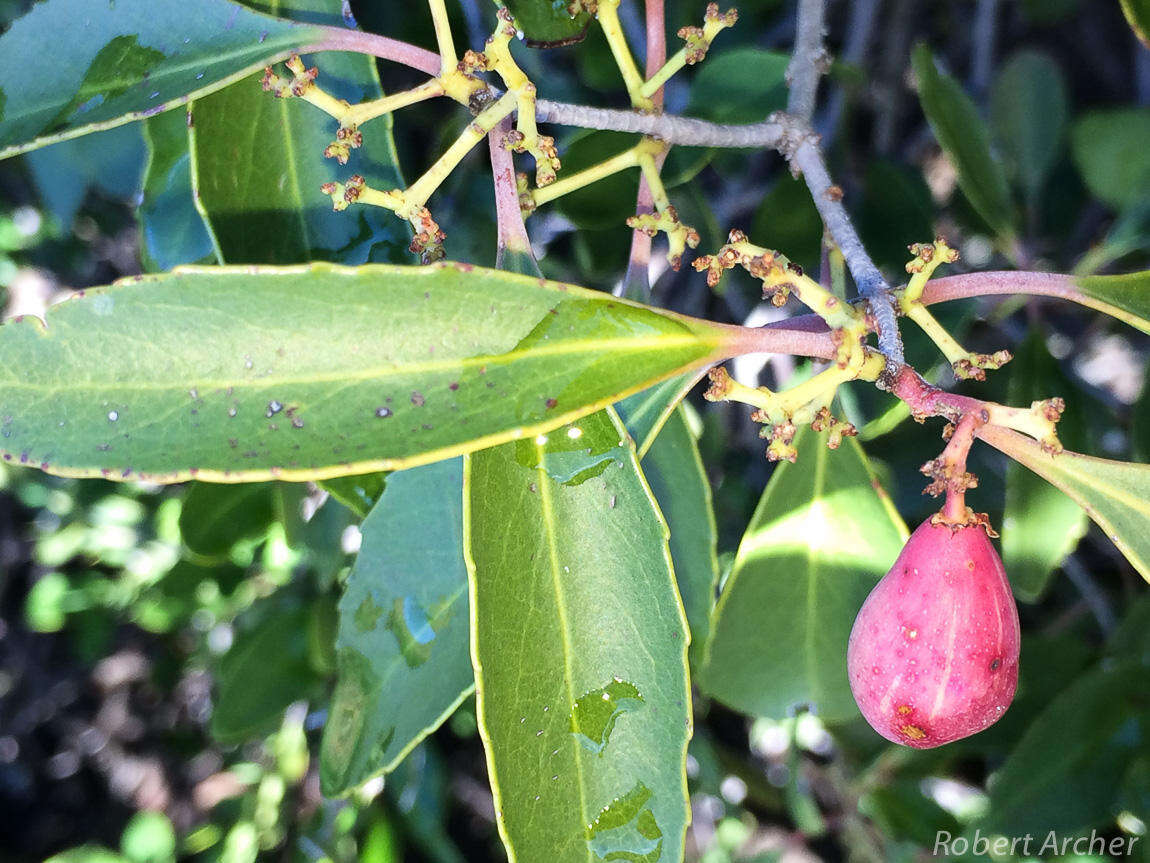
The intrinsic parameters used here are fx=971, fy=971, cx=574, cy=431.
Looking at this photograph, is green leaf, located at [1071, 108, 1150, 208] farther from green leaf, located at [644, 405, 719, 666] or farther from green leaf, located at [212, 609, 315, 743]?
green leaf, located at [212, 609, 315, 743]

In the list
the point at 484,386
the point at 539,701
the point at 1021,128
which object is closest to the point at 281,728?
the point at 539,701

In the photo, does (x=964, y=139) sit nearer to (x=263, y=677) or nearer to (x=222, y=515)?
(x=222, y=515)

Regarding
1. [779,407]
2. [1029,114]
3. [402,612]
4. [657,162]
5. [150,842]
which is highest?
[657,162]

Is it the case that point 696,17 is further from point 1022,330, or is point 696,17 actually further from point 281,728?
point 281,728

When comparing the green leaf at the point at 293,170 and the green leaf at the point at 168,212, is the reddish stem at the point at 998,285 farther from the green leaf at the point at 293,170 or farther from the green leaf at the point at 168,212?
the green leaf at the point at 168,212

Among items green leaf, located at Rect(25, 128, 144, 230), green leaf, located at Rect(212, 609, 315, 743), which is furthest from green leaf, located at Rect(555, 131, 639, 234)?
green leaf, located at Rect(212, 609, 315, 743)

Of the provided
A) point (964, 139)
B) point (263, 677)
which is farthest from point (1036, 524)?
point (263, 677)
